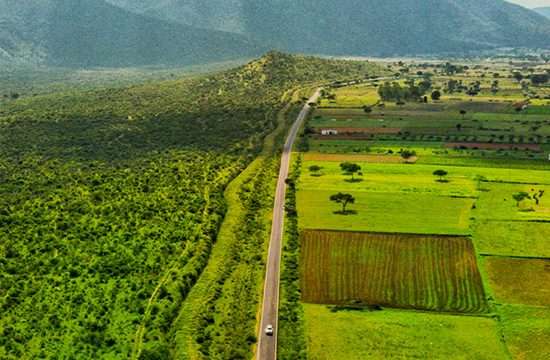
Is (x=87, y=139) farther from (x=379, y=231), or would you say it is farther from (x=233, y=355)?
(x=233, y=355)

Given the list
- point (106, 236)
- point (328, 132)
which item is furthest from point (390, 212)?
point (328, 132)

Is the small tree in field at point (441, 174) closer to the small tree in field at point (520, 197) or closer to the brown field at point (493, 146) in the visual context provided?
the small tree in field at point (520, 197)

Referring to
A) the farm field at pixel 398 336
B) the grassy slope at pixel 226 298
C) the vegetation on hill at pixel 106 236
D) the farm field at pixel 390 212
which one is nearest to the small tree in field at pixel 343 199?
the farm field at pixel 390 212

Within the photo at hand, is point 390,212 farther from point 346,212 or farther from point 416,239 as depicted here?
point 416,239

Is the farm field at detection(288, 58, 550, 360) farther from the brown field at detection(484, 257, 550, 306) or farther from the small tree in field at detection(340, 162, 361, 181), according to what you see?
the small tree in field at detection(340, 162, 361, 181)

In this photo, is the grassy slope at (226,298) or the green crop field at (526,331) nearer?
the green crop field at (526,331)

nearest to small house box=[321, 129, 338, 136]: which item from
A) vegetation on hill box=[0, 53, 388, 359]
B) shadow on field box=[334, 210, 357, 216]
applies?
vegetation on hill box=[0, 53, 388, 359]
